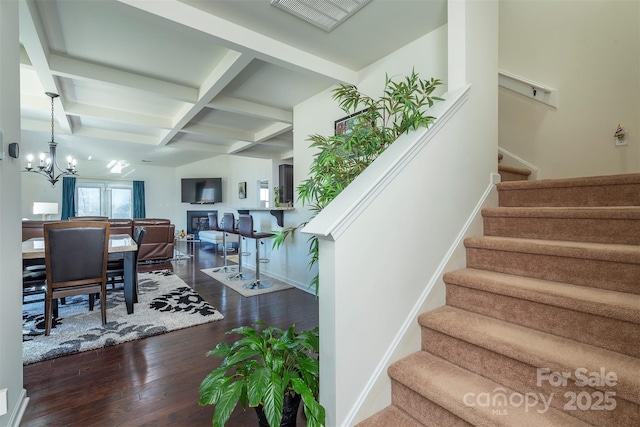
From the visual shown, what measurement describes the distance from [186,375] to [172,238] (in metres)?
4.70

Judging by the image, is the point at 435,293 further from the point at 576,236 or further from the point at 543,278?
the point at 576,236

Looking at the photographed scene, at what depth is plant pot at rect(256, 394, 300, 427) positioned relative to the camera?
1276mm

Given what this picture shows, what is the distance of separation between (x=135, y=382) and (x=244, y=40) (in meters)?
2.67

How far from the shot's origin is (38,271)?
2.92 metres

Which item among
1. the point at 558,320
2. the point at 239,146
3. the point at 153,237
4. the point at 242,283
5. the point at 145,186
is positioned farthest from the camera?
the point at 145,186

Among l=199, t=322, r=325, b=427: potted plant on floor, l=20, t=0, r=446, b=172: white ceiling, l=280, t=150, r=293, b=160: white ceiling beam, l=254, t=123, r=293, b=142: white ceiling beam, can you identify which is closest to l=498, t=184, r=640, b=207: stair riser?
l=20, t=0, r=446, b=172: white ceiling

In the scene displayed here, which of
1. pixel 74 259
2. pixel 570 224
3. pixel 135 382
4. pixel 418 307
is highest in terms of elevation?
pixel 570 224

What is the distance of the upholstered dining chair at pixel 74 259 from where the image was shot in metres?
2.47

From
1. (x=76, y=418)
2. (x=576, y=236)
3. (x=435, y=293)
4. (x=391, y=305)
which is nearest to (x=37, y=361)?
(x=76, y=418)

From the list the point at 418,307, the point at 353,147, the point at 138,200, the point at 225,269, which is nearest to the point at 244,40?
the point at 353,147

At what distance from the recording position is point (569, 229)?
163cm

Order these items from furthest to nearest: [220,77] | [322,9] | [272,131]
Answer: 1. [272,131]
2. [220,77]
3. [322,9]

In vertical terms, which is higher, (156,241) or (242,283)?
(156,241)

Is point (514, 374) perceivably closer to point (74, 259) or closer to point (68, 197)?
point (74, 259)
